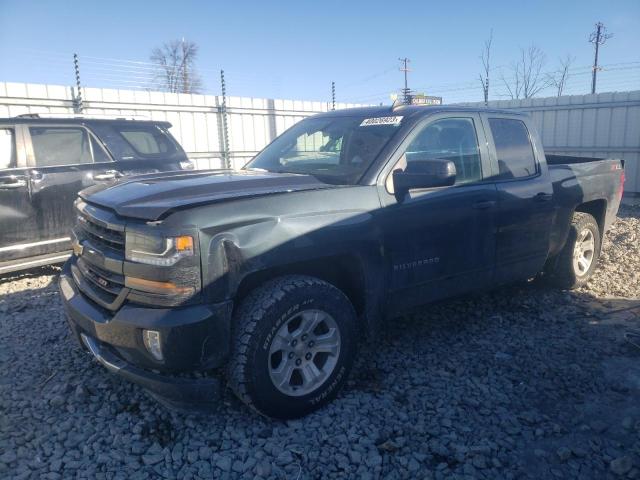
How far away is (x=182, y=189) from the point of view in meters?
2.94

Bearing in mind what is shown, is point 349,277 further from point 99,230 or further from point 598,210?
point 598,210

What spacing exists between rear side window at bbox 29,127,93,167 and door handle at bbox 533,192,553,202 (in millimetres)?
5050

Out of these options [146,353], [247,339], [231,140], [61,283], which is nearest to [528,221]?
[247,339]

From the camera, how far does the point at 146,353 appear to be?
257 cm

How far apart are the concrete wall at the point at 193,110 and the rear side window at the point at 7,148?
10.1 feet

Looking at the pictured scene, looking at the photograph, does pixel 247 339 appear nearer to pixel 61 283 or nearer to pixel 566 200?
pixel 61 283

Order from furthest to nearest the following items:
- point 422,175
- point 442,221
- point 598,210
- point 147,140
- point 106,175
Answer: point 147,140 < point 106,175 < point 598,210 < point 442,221 < point 422,175

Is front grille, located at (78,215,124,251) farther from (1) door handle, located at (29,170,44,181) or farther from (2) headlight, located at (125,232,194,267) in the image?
(1) door handle, located at (29,170,44,181)

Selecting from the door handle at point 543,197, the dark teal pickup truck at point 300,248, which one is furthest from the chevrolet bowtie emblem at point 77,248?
the door handle at point 543,197

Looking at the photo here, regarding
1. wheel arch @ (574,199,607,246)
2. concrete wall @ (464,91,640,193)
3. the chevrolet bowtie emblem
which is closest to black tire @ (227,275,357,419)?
the chevrolet bowtie emblem

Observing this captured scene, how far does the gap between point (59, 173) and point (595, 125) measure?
1145 centimetres

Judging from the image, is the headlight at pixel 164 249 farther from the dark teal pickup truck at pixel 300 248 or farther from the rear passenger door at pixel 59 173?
the rear passenger door at pixel 59 173

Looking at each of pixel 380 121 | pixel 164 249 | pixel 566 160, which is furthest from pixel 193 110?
pixel 164 249

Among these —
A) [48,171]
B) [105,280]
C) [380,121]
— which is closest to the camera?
[105,280]
